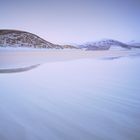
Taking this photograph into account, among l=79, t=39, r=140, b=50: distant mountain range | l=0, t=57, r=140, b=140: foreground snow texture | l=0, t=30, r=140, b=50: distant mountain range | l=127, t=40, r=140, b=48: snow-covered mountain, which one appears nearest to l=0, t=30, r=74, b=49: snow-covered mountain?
l=0, t=30, r=140, b=50: distant mountain range

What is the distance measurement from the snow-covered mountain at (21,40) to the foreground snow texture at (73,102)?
0.91 ft

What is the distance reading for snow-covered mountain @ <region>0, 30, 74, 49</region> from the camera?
2.22 metres

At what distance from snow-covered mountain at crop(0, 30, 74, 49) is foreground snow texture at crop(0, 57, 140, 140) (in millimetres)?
278

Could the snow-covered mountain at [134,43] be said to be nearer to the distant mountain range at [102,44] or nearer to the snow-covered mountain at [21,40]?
the distant mountain range at [102,44]

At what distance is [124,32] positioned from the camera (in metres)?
2.52

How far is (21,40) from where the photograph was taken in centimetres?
230

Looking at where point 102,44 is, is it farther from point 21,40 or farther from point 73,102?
point 73,102

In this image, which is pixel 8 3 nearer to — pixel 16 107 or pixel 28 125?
pixel 16 107

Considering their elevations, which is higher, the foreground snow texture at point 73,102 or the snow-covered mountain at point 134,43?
the snow-covered mountain at point 134,43

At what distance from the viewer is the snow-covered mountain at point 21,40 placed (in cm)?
222

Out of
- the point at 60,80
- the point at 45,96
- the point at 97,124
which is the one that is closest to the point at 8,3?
the point at 60,80

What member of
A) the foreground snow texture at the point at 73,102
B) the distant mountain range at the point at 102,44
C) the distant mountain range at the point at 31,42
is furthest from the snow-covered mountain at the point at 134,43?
the foreground snow texture at the point at 73,102

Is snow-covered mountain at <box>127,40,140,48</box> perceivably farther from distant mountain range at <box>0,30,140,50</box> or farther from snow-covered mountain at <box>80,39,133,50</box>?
snow-covered mountain at <box>80,39,133,50</box>

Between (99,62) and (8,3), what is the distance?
1358mm
